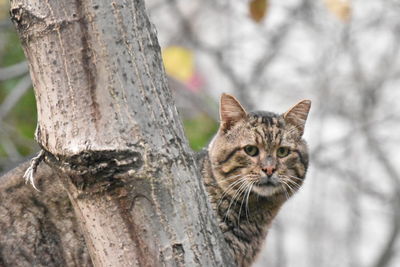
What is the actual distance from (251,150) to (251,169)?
15 centimetres

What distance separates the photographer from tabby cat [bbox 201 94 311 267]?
13.4 ft

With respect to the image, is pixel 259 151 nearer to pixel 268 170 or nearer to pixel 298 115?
pixel 268 170

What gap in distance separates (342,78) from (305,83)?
0.46 meters

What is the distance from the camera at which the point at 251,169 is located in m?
4.11

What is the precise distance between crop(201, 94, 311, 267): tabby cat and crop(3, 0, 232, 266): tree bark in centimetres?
180

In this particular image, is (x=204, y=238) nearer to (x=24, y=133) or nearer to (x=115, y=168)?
(x=115, y=168)

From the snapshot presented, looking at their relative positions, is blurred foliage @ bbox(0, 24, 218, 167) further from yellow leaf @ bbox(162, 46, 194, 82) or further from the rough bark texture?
the rough bark texture

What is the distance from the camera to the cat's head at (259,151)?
13.5ft

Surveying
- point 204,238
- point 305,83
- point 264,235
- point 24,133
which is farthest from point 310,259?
point 204,238

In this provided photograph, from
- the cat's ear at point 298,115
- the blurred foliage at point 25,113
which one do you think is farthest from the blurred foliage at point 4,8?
the cat's ear at point 298,115

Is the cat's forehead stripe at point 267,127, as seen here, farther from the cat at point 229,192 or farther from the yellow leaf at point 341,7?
the yellow leaf at point 341,7

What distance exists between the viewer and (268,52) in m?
8.84

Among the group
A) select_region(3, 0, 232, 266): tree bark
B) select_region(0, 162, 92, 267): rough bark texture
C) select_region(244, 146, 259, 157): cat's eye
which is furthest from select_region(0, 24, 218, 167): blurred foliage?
select_region(3, 0, 232, 266): tree bark

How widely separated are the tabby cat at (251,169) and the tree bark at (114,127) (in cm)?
180
